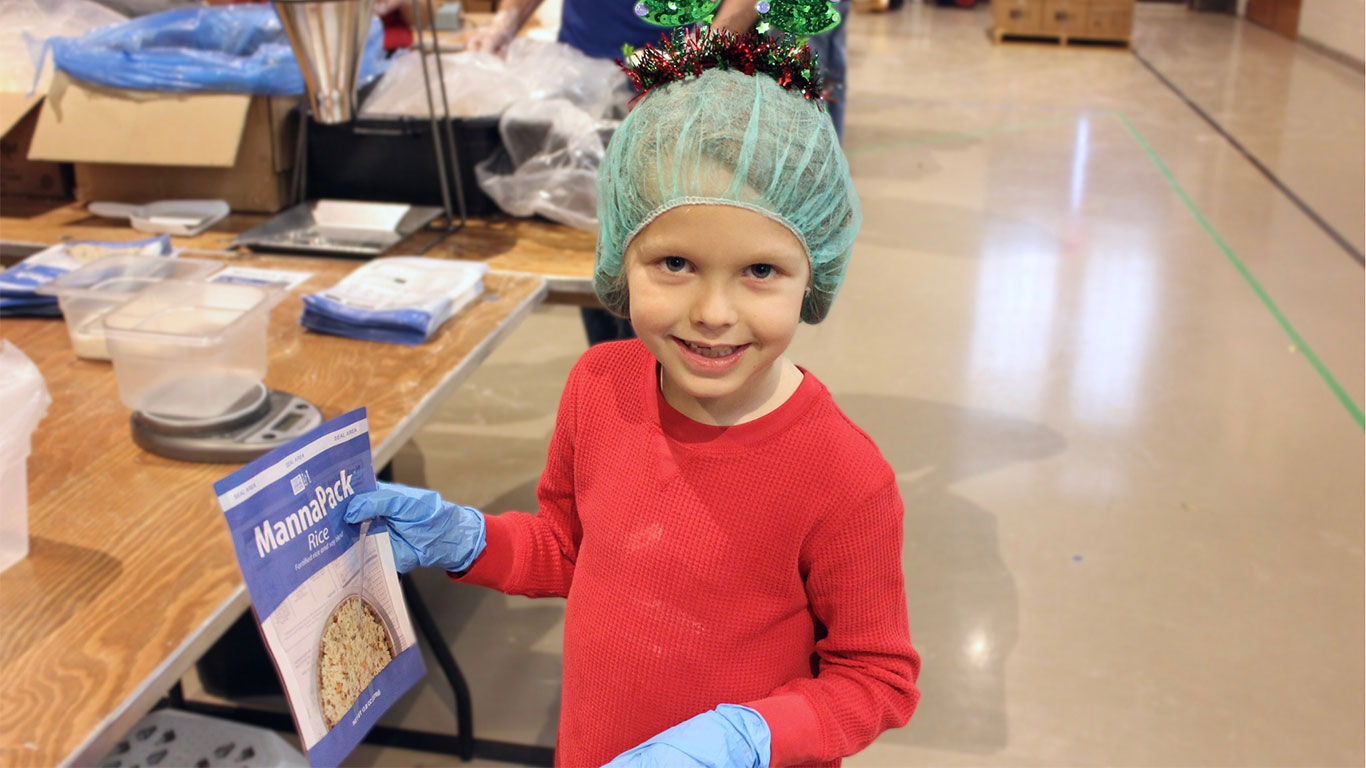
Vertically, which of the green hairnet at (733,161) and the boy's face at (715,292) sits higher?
the green hairnet at (733,161)

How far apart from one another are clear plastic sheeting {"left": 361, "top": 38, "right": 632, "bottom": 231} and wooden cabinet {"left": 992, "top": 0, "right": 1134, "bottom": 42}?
8.81m

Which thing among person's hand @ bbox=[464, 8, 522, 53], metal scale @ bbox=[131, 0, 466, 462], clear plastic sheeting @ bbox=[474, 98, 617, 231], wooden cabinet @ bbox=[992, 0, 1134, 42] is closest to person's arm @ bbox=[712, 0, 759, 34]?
metal scale @ bbox=[131, 0, 466, 462]

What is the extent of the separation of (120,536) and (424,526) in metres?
0.64

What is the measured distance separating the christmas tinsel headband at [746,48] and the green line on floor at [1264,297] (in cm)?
327

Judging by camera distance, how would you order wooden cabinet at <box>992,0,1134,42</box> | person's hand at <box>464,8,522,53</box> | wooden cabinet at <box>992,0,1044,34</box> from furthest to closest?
wooden cabinet at <box>992,0,1044,34</box> < wooden cabinet at <box>992,0,1134,42</box> < person's hand at <box>464,8,522,53</box>

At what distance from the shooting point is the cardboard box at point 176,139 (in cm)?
268

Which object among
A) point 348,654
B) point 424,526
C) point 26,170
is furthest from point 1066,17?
point 348,654

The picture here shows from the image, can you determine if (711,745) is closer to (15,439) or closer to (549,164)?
(15,439)

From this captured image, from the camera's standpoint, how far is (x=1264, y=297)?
15.0ft

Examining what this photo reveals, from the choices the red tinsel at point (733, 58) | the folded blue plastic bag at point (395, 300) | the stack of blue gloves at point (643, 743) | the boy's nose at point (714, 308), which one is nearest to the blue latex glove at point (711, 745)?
the stack of blue gloves at point (643, 743)

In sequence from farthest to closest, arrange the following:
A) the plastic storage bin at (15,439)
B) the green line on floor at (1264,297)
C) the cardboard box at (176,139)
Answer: the green line on floor at (1264,297) → the cardboard box at (176,139) → the plastic storage bin at (15,439)

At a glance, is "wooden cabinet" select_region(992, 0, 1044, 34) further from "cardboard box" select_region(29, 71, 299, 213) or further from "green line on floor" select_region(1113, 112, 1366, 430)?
"cardboard box" select_region(29, 71, 299, 213)

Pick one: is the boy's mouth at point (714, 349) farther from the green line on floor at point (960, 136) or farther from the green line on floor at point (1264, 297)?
the green line on floor at point (960, 136)

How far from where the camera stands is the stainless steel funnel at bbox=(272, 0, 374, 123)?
83.7 inches
